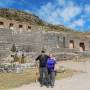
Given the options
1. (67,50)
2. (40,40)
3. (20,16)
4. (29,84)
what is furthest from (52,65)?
(20,16)

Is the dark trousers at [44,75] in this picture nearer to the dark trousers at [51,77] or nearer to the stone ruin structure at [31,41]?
the dark trousers at [51,77]

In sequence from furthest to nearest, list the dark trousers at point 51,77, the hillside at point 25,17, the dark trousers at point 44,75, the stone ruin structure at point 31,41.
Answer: the hillside at point 25,17
the stone ruin structure at point 31,41
the dark trousers at point 44,75
the dark trousers at point 51,77

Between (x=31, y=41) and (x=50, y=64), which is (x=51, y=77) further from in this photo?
(x=31, y=41)

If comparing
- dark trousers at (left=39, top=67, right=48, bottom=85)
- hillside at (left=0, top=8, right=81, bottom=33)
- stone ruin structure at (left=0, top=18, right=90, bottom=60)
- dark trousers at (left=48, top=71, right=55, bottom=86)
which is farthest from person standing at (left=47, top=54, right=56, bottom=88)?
hillside at (left=0, top=8, right=81, bottom=33)

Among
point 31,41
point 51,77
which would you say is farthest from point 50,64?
point 31,41

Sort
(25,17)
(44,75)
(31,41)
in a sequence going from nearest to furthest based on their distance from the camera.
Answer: (44,75) → (31,41) → (25,17)

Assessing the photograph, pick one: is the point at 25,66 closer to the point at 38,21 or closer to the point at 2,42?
the point at 2,42

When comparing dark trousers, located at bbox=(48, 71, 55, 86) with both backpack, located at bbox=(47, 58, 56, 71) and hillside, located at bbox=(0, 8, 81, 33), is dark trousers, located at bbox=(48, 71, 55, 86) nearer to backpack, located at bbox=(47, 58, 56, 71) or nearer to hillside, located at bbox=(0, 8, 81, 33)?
backpack, located at bbox=(47, 58, 56, 71)

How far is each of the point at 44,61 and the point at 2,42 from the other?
16.3 m

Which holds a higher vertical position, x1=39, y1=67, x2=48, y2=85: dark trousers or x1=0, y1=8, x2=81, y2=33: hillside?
x1=0, y1=8, x2=81, y2=33: hillside

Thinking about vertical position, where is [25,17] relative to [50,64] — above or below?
above

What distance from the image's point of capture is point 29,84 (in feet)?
48.9

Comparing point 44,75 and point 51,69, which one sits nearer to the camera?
point 51,69

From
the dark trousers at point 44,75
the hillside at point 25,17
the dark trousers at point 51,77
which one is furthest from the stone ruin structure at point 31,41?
the hillside at point 25,17
